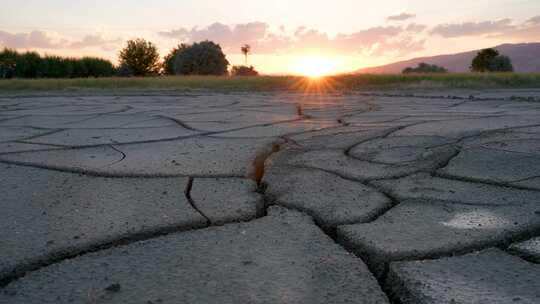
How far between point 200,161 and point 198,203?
63 cm

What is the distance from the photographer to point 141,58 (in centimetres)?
3288

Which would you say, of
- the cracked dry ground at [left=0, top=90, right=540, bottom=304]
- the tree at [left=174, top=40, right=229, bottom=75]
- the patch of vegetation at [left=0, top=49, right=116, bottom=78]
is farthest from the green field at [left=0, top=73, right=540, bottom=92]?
the tree at [left=174, top=40, right=229, bottom=75]

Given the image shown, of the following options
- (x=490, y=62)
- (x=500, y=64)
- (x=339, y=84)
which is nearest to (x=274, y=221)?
(x=339, y=84)

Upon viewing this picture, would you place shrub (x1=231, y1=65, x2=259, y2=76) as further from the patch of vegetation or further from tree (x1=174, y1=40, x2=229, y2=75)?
the patch of vegetation

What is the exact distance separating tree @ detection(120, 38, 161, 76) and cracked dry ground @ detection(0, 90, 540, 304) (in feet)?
104

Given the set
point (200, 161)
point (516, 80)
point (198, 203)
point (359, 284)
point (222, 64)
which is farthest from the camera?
point (222, 64)

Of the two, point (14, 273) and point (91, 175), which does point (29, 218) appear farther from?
point (91, 175)

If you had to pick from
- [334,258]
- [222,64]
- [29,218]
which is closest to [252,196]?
[334,258]

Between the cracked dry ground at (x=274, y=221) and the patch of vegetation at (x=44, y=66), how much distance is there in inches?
1068

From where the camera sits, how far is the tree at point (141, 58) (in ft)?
107

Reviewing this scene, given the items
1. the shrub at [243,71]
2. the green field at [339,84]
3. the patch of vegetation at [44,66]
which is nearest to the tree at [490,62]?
→ the shrub at [243,71]

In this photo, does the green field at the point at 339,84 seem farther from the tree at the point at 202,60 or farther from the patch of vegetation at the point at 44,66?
the tree at the point at 202,60

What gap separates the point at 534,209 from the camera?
1421mm

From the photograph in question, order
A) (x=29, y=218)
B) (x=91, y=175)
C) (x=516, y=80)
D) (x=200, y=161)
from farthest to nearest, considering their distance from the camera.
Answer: (x=516, y=80)
(x=200, y=161)
(x=91, y=175)
(x=29, y=218)
